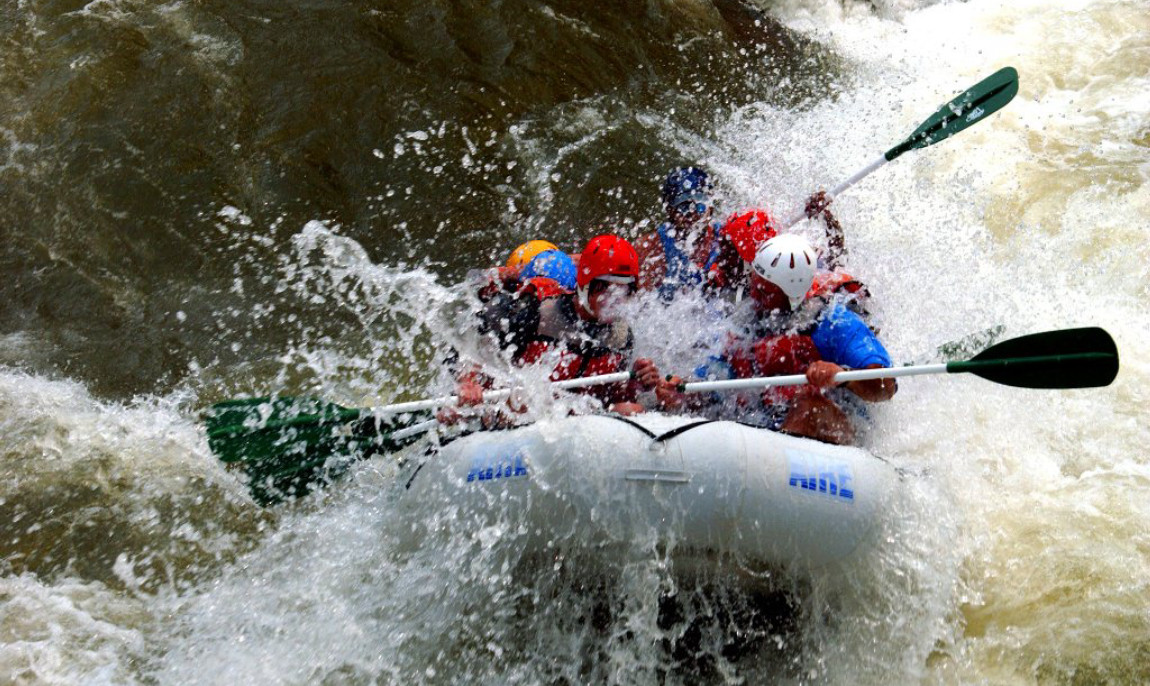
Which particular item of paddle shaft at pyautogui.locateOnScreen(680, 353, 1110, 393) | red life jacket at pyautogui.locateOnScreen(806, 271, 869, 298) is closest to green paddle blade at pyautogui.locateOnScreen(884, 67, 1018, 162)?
red life jacket at pyautogui.locateOnScreen(806, 271, 869, 298)

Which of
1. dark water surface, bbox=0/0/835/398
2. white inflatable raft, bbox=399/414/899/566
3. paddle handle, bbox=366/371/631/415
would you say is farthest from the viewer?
dark water surface, bbox=0/0/835/398

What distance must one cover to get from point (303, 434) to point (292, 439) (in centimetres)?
6

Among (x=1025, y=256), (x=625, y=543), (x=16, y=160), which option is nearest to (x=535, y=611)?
(x=625, y=543)

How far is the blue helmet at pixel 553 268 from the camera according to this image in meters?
4.86

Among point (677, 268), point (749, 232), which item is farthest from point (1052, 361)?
point (677, 268)

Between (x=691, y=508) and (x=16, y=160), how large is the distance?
219 inches

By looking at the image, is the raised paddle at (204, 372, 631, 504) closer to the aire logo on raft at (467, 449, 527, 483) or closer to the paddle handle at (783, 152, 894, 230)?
the aire logo on raft at (467, 449, 527, 483)

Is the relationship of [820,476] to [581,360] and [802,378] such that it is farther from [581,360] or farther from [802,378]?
[581,360]

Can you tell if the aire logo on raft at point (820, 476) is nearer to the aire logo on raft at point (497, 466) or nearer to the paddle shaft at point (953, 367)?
the paddle shaft at point (953, 367)

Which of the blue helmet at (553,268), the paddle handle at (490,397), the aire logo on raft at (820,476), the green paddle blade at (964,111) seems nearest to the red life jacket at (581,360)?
the paddle handle at (490,397)

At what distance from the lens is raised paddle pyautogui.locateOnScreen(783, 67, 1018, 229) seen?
5598 mm

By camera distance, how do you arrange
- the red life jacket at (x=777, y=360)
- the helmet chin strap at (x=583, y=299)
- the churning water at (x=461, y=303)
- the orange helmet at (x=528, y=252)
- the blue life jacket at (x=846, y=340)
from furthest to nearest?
1. the orange helmet at (x=528, y=252)
2. the helmet chin strap at (x=583, y=299)
3. the red life jacket at (x=777, y=360)
4. the blue life jacket at (x=846, y=340)
5. the churning water at (x=461, y=303)

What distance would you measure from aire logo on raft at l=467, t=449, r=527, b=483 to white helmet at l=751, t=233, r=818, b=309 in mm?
1443

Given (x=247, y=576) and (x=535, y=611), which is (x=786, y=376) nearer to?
(x=535, y=611)
